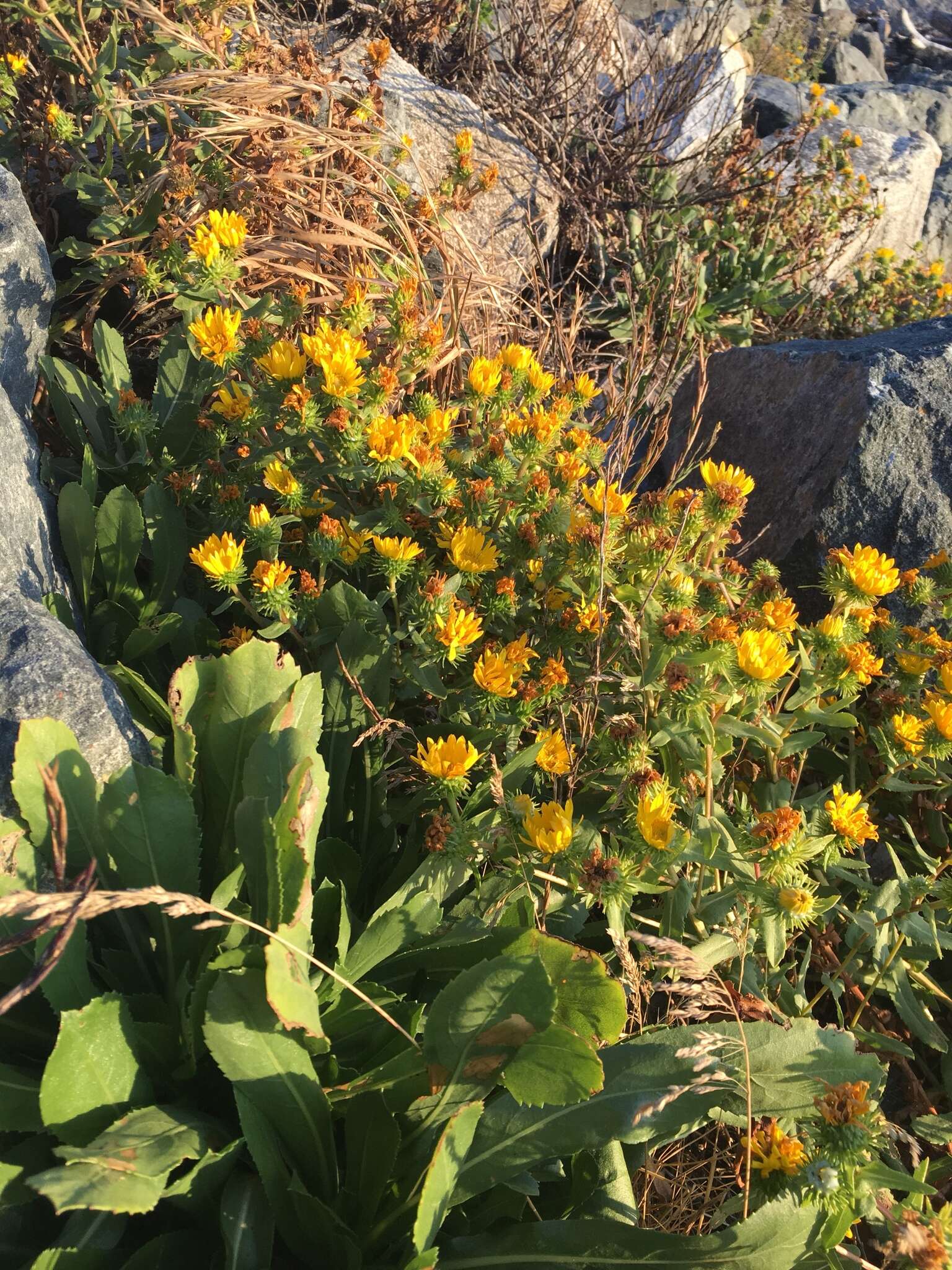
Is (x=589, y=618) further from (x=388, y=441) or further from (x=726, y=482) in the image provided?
(x=388, y=441)

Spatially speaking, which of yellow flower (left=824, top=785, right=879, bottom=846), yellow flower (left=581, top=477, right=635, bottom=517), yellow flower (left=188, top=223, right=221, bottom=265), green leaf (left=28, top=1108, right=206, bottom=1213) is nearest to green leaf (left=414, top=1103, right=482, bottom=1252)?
green leaf (left=28, top=1108, right=206, bottom=1213)

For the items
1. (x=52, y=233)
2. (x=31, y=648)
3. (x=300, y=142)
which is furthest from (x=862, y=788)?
(x=52, y=233)

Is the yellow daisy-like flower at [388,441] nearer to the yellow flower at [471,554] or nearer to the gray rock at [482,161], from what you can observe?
the yellow flower at [471,554]

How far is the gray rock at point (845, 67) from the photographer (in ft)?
39.2

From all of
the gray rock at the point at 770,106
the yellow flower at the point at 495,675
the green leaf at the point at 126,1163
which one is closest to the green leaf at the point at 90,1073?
the green leaf at the point at 126,1163

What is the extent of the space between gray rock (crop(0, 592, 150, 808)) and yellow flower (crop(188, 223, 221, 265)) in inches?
40.1

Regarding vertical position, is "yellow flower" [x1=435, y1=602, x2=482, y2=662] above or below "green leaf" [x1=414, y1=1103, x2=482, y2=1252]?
above

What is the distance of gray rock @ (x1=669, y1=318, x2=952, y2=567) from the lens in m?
3.18

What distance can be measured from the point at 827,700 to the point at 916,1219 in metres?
1.52

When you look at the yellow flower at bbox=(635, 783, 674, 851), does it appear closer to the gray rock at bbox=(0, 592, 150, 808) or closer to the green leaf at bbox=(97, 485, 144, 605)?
the gray rock at bbox=(0, 592, 150, 808)

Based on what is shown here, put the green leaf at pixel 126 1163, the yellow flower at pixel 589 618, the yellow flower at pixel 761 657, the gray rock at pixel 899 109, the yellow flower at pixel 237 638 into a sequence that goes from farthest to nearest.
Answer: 1. the gray rock at pixel 899 109
2. the yellow flower at pixel 237 638
3. the yellow flower at pixel 589 618
4. the yellow flower at pixel 761 657
5. the green leaf at pixel 126 1163

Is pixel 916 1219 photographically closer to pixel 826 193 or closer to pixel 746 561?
pixel 746 561

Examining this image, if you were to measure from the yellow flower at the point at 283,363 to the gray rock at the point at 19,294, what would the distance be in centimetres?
92

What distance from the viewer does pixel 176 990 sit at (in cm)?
166
